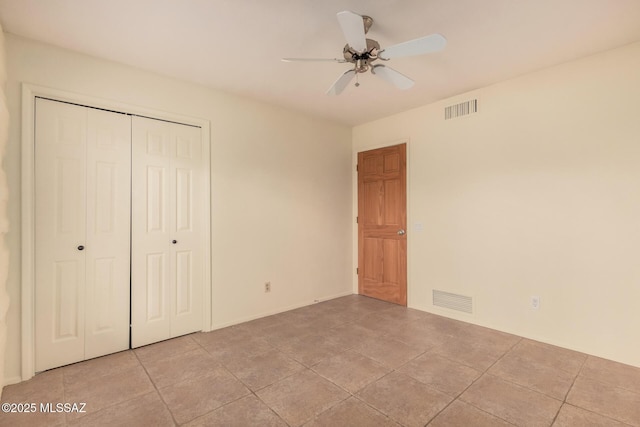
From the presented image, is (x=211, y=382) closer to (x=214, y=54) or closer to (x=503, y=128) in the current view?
(x=214, y=54)

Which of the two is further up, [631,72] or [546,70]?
[546,70]

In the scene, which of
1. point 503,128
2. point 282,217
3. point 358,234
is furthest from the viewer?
point 358,234

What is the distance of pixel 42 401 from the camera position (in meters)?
1.99

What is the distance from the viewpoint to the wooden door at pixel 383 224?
4.01m

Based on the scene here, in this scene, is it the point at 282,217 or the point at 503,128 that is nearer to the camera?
the point at 503,128

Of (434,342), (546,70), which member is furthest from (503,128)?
(434,342)

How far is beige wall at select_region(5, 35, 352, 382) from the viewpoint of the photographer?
7.52 ft

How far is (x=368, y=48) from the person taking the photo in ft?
6.97

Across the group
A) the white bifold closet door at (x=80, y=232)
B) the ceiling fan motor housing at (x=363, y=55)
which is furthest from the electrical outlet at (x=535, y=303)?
the white bifold closet door at (x=80, y=232)

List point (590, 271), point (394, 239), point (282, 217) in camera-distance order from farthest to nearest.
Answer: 1. point (394, 239)
2. point (282, 217)
3. point (590, 271)

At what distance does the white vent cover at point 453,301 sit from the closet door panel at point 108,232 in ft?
10.8

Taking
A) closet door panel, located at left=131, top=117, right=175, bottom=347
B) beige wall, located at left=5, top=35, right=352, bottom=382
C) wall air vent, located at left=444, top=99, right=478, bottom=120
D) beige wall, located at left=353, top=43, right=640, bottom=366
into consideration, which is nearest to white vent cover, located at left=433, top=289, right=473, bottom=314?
beige wall, located at left=353, top=43, right=640, bottom=366

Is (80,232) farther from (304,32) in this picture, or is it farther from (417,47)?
(417,47)

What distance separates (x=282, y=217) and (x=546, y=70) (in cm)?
310
